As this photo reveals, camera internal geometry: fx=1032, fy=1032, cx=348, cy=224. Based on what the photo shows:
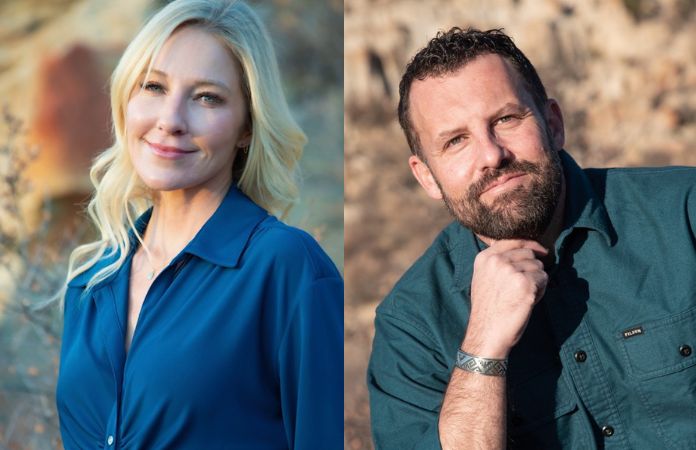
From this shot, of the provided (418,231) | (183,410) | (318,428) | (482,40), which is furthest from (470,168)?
→ (418,231)

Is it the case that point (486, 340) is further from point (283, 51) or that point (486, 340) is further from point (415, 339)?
point (283, 51)

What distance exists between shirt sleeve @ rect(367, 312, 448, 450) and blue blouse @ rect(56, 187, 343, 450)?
29 centimetres

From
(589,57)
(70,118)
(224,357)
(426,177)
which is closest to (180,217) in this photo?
(224,357)

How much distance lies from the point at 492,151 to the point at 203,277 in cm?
74

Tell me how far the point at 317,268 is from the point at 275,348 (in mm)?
202

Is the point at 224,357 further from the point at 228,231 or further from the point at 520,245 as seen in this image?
the point at 520,245

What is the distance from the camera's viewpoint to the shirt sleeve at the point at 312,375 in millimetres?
2207

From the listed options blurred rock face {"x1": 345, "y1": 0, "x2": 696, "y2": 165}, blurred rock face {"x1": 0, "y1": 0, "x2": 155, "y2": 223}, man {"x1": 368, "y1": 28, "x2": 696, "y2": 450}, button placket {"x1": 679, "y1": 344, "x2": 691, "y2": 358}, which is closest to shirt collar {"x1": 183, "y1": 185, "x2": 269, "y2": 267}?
man {"x1": 368, "y1": 28, "x2": 696, "y2": 450}

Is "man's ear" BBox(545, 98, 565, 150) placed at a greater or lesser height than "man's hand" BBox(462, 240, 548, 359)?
greater

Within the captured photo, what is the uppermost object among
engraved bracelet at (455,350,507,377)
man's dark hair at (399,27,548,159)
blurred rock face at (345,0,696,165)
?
blurred rock face at (345,0,696,165)

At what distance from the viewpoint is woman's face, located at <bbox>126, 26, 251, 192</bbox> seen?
2324 mm

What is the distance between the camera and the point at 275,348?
224 cm

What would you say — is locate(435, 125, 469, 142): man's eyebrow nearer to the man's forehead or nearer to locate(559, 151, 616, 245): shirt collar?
the man's forehead

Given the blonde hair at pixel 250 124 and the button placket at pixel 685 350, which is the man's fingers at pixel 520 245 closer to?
the button placket at pixel 685 350
